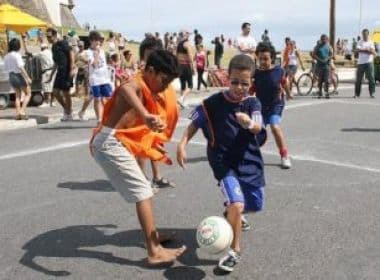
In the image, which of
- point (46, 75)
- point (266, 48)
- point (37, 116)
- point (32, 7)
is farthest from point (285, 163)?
point (32, 7)

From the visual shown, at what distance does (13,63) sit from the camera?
41.9 ft

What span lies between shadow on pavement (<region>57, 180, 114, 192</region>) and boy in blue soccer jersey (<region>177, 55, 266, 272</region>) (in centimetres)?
264

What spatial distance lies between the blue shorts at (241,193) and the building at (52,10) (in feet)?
152

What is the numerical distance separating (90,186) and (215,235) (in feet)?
10.9

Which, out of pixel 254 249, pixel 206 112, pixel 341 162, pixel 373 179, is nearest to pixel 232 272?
pixel 254 249

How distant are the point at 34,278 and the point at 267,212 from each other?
2.42m

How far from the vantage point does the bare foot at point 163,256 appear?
14.9ft

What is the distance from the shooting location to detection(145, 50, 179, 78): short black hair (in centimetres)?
442

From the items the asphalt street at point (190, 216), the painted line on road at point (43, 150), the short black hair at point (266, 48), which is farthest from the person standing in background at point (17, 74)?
the short black hair at point (266, 48)

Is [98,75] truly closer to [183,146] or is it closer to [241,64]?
[183,146]

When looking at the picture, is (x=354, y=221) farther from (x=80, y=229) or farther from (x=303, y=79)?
(x=303, y=79)

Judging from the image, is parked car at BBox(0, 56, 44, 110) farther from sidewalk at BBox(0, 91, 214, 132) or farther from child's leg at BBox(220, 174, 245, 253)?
child's leg at BBox(220, 174, 245, 253)

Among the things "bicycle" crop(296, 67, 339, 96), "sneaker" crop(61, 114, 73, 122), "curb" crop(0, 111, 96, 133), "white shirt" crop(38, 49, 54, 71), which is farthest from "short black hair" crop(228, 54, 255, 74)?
"bicycle" crop(296, 67, 339, 96)

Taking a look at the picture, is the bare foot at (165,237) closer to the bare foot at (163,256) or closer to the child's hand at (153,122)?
the bare foot at (163,256)
